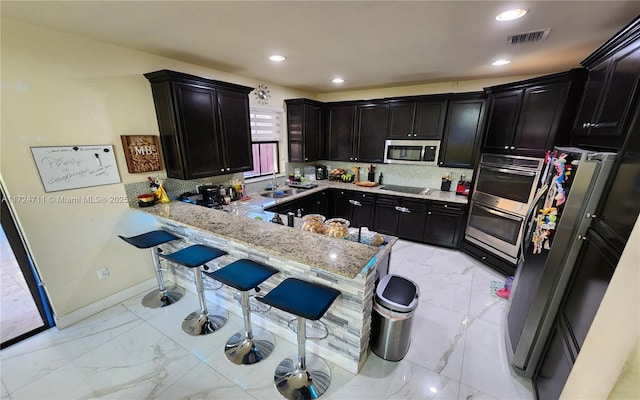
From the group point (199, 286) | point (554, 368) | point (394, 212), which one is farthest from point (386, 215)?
point (199, 286)

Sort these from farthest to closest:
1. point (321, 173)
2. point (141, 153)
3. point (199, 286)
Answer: point (321, 173) → point (141, 153) → point (199, 286)

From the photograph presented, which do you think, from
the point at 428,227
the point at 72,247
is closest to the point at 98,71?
the point at 72,247

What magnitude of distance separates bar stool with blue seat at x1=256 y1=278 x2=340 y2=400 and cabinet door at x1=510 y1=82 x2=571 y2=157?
283cm

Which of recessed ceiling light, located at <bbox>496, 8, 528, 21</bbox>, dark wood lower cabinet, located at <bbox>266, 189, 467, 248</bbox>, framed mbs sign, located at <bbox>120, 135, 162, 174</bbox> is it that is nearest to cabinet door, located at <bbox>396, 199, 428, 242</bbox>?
dark wood lower cabinet, located at <bbox>266, 189, 467, 248</bbox>

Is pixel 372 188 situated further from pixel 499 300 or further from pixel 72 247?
pixel 72 247

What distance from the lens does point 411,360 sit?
1.93 m

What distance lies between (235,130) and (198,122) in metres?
0.49

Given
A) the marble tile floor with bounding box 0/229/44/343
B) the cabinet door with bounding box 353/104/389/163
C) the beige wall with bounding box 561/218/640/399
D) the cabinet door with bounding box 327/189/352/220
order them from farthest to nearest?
the cabinet door with bounding box 327/189/352/220
the cabinet door with bounding box 353/104/389/163
the marble tile floor with bounding box 0/229/44/343
the beige wall with bounding box 561/218/640/399

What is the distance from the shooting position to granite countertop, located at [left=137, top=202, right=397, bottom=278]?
1433mm

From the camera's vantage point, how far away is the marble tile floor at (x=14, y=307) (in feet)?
7.04

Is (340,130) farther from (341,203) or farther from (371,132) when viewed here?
(341,203)

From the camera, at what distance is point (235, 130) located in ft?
9.91

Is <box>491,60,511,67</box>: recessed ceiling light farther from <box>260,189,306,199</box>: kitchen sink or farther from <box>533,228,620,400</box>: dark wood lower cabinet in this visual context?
<box>260,189,306,199</box>: kitchen sink

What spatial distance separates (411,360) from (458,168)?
9.89ft
